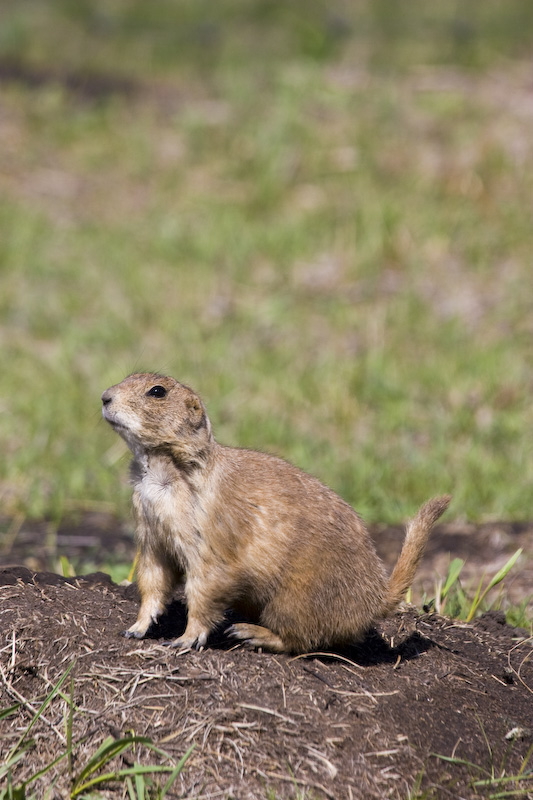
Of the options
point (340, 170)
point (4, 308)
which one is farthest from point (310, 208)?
point (4, 308)

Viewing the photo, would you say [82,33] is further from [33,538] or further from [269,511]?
[269,511]

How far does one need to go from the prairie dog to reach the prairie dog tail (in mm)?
122

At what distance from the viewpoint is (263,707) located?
3605 mm

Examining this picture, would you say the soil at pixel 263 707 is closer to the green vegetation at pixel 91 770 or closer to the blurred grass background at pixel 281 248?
the green vegetation at pixel 91 770

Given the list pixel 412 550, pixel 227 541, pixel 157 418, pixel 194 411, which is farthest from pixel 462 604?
→ pixel 157 418

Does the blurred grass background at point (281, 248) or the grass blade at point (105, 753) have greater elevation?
the blurred grass background at point (281, 248)

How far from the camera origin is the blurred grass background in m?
7.93

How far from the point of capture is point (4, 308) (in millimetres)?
9789

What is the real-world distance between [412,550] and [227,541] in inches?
35.0

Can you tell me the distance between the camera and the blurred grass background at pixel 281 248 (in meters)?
7.93

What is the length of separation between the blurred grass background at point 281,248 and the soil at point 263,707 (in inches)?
111

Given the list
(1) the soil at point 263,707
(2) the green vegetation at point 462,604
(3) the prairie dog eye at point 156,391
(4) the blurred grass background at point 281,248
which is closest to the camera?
(1) the soil at point 263,707

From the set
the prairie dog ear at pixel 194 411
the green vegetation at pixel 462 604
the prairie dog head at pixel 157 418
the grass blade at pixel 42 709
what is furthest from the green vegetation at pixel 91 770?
the green vegetation at pixel 462 604

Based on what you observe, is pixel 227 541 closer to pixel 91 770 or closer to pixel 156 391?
pixel 156 391
